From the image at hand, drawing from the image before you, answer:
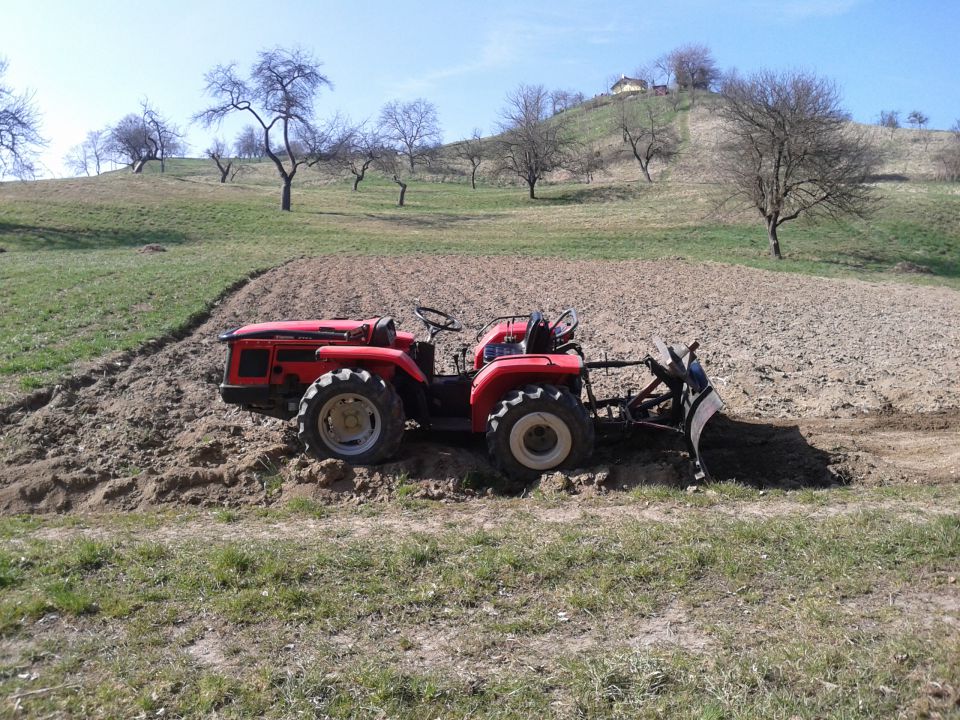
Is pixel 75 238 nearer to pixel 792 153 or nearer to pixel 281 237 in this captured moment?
pixel 281 237

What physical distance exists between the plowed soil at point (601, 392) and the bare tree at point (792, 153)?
14.8 meters

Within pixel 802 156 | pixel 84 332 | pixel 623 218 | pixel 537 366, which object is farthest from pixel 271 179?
pixel 537 366

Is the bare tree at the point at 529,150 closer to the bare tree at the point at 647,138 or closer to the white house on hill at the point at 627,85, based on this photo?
the bare tree at the point at 647,138

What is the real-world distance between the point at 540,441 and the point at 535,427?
159 mm

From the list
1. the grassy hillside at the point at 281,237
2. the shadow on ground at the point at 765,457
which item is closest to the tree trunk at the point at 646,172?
the grassy hillside at the point at 281,237

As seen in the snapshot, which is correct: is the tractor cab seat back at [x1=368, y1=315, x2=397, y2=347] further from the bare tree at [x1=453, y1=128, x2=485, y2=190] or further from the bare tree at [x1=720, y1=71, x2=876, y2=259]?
the bare tree at [x1=453, y1=128, x2=485, y2=190]

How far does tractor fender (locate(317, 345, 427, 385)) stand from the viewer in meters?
6.92

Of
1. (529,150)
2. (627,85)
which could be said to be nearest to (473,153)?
(529,150)

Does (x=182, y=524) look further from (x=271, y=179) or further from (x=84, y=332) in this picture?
(x=271, y=179)

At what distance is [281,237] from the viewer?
3325 centimetres

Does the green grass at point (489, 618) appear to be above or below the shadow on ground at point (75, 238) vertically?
below

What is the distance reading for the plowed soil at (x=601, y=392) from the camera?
22.0 ft

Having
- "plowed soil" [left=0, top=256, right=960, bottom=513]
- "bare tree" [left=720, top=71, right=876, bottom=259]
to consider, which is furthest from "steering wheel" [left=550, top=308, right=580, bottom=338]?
"bare tree" [left=720, top=71, right=876, bottom=259]

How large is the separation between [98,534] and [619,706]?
13.2 feet
